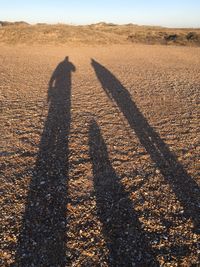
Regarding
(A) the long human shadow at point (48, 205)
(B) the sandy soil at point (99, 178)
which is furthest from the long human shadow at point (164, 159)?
(A) the long human shadow at point (48, 205)

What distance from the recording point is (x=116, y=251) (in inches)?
178

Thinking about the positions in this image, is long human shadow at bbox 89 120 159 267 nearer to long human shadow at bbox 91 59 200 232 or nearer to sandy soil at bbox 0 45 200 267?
sandy soil at bbox 0 45 200 267

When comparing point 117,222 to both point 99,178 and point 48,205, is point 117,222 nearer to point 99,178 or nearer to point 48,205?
point 48,205

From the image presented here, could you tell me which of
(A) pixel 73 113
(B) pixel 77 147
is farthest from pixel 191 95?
(B) pixel 77 147

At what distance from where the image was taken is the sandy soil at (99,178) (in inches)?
180

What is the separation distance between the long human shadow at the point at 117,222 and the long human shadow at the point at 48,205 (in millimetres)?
673

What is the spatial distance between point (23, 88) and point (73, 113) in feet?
16.5

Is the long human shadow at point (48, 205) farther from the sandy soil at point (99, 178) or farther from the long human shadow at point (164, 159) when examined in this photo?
the long human shadow at point (164, 159)

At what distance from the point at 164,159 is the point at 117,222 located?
103 inches

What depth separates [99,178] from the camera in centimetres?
643

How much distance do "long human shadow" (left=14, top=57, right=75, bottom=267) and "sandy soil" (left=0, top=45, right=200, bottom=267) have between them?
2 cm

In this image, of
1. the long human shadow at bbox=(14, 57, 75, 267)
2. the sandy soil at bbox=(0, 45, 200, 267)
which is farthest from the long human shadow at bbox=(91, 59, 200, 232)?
the long human shadow at bbox=(14, 57, 75, 267)

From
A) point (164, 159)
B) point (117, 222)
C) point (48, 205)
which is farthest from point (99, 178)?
point (164, 159)

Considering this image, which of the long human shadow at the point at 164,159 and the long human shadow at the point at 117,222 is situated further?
the long human shadow at the point at 164,159
